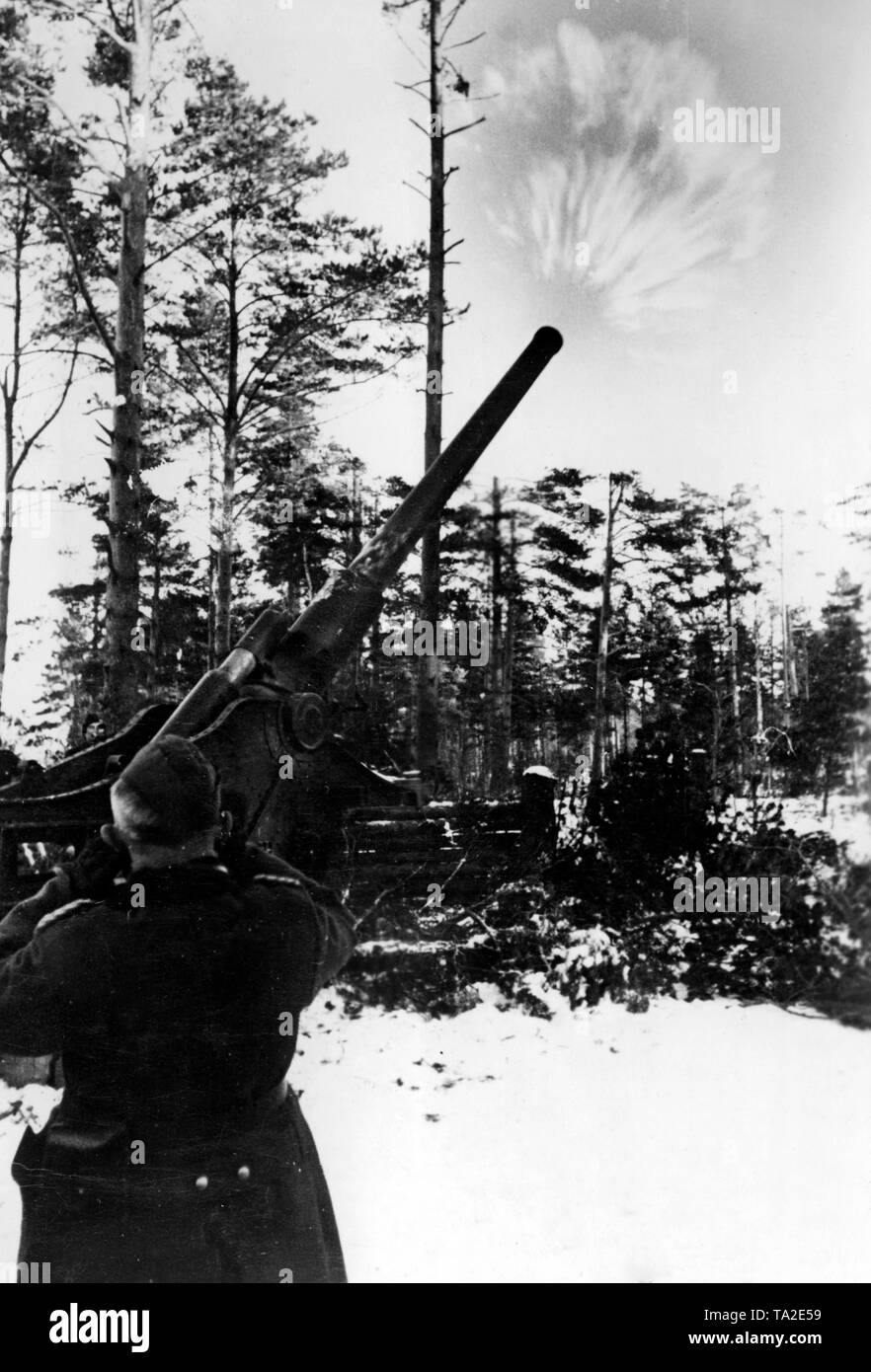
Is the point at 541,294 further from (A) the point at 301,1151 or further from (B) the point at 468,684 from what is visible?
(A) the point at 301,1151

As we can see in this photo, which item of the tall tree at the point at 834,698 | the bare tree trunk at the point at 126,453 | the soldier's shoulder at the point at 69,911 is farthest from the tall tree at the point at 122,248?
the tall tree at the point at 834,698

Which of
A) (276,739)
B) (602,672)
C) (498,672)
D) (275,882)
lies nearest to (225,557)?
(276,739)

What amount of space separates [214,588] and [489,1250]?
3063 mm

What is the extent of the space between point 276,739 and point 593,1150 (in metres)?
2.02

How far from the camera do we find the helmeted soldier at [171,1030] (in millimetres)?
2244

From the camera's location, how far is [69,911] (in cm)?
221

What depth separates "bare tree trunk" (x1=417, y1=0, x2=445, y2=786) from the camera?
3.70m

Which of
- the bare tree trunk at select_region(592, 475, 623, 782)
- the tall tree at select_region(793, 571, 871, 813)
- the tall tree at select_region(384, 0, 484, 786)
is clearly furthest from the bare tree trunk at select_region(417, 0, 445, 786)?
the tall tree at select_region(793, 571, 871, 813)

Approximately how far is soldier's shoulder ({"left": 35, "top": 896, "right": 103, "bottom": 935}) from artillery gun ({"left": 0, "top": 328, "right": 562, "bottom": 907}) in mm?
907

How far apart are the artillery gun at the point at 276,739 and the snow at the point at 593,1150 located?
A: 94cm

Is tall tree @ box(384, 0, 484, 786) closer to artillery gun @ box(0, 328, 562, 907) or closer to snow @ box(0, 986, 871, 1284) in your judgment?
artillery gun @ box(0, 328, 562, 907)

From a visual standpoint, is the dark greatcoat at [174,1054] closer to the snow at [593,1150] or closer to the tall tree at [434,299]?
the snow at [593,1150]

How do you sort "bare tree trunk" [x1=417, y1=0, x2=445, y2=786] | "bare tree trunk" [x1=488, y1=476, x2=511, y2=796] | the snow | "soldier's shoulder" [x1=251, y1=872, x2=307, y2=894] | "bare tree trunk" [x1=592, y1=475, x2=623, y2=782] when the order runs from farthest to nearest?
"bare tree trunk" [x1=592, y1=475, x2=623, y2=782], "bare tree trunk" [x1=488, y1=476, x2=511, y2=796], "bare tree trunk" [x1=417, y1=0, x2=445, y2=786], the snow, "soldier's shoulder" [x1=251, y1=872, x2=307, y2=894]

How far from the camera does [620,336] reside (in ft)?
12.9
